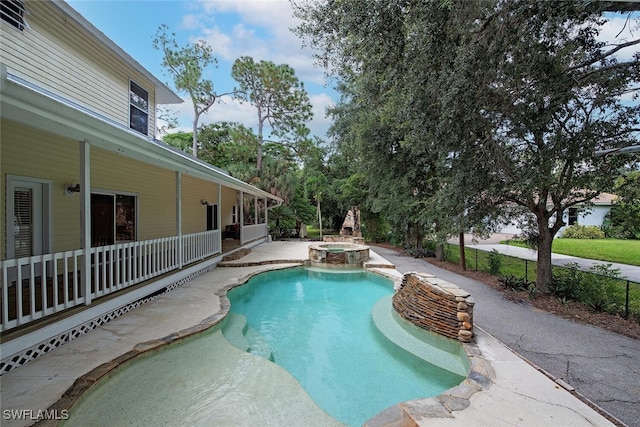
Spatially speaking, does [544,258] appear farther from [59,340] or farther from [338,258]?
[59,340]

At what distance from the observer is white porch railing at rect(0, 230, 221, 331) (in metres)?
3.69

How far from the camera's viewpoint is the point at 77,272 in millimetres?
5867

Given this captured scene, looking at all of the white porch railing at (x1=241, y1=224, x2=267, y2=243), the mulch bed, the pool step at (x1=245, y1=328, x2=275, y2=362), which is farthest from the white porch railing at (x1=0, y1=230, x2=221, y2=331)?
the mulch bed

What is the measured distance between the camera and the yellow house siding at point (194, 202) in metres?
11.6

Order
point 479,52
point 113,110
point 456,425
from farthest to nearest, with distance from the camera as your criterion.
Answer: point 113,110 < point 479,52 < point 456,425

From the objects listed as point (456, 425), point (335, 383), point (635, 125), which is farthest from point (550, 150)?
point (335, 383)

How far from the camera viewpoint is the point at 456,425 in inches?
105

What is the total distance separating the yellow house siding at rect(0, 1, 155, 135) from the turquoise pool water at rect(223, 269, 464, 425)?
669cm

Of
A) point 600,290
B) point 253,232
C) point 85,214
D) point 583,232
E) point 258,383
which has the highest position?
point 85,214

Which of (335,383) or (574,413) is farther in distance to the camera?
(335,383)

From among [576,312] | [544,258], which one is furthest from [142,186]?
[576,312]

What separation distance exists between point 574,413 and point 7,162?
29.9ft

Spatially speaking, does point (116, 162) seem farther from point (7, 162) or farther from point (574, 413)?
point (574, 413)

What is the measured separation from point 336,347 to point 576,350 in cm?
387
